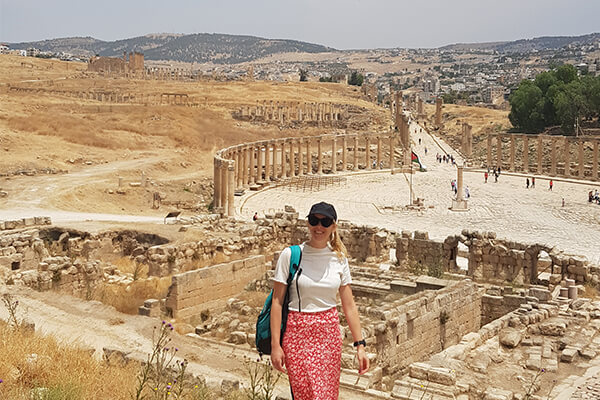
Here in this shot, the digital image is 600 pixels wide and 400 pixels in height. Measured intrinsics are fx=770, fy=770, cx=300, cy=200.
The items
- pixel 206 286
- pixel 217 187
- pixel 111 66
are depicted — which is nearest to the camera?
pixel 206 286

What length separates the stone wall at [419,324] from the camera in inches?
520

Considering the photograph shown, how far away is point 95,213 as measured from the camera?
33.3 metres

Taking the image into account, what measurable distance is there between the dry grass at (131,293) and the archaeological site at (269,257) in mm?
69

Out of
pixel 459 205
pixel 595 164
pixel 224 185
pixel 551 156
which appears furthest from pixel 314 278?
pixel 551 156

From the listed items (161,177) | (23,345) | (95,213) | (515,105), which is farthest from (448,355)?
(515,105)

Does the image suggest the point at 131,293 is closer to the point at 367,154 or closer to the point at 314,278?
the point at 314,278

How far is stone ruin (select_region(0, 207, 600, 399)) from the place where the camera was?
1252 cm

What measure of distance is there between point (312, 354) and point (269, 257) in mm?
16669

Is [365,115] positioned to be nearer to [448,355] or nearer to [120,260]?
[120,260]

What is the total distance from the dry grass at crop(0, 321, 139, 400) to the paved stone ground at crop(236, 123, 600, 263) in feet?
77.4

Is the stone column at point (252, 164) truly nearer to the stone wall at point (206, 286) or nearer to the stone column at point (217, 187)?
the stone column at point (217, 187)

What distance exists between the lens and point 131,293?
1695 centimetres

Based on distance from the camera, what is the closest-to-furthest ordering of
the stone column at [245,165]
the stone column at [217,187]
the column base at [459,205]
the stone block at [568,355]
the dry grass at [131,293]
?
the stone block at [568,355] < the dry grass at [131,293] < the stone column at [217,187] < the column base at [459,205] < the stone column at [245,165]

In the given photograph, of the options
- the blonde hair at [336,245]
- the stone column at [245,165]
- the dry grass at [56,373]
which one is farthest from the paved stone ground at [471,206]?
the blonde hair at [336,245]
